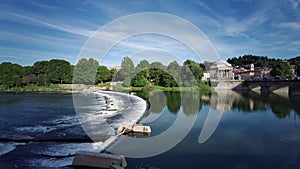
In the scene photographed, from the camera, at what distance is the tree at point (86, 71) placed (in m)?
48.4

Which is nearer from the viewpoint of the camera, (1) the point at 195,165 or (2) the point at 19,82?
(1) the point at 195,165

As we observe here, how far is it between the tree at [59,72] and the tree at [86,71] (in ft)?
8.67

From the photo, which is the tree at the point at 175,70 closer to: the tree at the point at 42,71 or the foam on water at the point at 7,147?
the tree at the point at 42,71

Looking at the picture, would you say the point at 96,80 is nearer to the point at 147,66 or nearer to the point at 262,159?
the point at 147,66

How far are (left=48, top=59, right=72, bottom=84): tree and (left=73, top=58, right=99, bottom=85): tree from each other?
264 cm

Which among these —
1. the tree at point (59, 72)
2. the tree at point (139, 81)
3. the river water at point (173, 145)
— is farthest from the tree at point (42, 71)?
the river water at point (173, 145)

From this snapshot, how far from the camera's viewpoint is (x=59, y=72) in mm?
51125

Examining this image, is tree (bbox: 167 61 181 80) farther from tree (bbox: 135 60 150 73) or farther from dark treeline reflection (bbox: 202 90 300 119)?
dark treeline reflection (bbox: 202 90 300 119)

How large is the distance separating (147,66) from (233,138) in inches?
1368

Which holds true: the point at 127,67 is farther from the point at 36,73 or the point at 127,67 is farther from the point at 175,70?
the point at 36,73

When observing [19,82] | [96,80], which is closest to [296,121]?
[96,80]

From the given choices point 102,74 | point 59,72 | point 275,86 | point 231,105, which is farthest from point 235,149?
point 59,72

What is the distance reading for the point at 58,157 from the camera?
7500mm

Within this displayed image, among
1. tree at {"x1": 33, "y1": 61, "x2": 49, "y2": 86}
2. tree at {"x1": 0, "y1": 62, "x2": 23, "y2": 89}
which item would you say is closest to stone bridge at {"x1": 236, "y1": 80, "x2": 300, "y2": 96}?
tree at {"x1": 33, "y1": 61, "x2": 49, "y2": 86}
